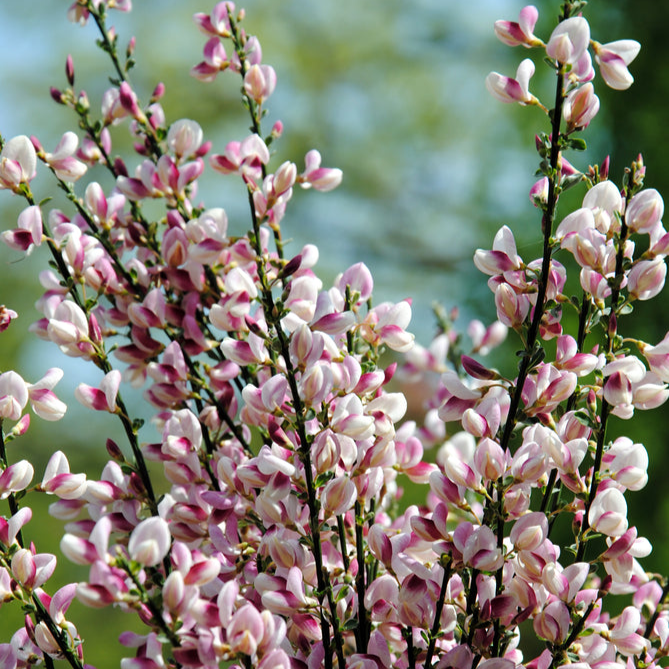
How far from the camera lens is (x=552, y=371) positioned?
0.32 meters

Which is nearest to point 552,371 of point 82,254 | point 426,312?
point 82,254

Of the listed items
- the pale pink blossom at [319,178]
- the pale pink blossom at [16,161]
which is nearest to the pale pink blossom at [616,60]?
the pale pink blossom at [319,178]

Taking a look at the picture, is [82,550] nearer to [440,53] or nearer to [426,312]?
[426,312]

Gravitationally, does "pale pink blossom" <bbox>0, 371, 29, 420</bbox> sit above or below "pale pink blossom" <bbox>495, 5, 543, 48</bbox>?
below

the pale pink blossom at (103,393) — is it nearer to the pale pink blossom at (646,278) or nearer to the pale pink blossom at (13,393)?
the pale pink blossom at (13,393)

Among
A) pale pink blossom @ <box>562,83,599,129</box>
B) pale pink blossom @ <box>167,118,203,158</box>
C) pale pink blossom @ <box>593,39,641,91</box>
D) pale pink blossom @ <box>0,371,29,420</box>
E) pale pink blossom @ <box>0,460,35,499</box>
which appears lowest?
pale pink blossom @ <box>0,460,35,499</box>

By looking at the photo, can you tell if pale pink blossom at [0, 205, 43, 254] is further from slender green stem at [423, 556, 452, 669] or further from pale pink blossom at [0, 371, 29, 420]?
slender green stem at [423, 556, 452, 669]

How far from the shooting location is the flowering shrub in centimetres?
29

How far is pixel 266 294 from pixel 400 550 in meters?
0.12

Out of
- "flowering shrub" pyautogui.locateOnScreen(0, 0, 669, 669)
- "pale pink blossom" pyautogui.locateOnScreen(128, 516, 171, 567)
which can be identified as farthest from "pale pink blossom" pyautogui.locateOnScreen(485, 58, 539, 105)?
"pale pink blossom" pyautogui.locateOnScreen(128, 516, 171, 567)

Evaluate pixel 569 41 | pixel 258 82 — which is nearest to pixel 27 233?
pixel 258 82

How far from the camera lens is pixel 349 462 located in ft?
1.03

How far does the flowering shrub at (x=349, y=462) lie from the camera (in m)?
0.29

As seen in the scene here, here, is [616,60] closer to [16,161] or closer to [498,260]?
[498,260]
